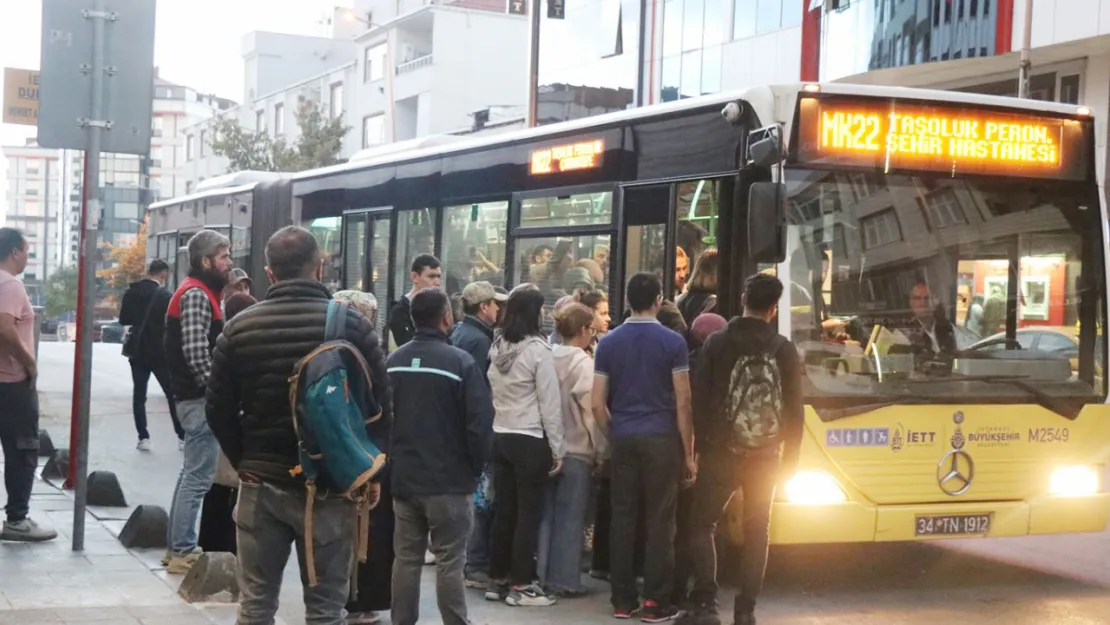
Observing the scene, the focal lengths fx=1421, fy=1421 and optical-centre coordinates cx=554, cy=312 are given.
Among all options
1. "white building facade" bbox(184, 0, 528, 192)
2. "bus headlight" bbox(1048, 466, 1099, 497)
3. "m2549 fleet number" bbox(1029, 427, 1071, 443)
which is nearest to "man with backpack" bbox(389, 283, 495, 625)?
"m2549 fleet number" bbox(1029, 427, 1071, 443)

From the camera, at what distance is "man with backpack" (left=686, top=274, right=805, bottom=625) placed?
7.32 metres

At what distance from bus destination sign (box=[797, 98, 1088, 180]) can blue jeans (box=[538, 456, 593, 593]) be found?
225 cm

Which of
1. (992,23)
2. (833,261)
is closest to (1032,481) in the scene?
(833,261)

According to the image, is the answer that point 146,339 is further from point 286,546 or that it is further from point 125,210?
point 125,210

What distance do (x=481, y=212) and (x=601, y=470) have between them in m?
3.95

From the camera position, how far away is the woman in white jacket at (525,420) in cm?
786

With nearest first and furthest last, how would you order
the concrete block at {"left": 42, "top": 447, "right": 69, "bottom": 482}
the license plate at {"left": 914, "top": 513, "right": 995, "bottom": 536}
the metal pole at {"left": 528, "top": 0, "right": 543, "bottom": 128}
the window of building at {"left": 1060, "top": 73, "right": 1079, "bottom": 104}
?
1. the license plate at {"left": 914, "top": 513, "right": 995, "bottom": 536}
2. the concrete block at {"left": 42, "top": 447, "right": 69, "bottom": 482}
3. the window of building at {"left": 1060, "top": 73, "right": 1079, "bottom": 104}
4. the metal pole at {"left": 528, "top": 0, "right": 543, "bottom": 128}

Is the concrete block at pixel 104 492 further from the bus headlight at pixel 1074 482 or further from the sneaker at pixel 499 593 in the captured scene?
the bus headlight at pixel 1074 482

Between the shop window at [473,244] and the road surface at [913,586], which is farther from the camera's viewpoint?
the shop window at [473,244]

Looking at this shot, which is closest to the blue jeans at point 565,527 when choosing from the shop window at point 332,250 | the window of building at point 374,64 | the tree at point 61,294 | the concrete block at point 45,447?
the concrete block at point 45,447

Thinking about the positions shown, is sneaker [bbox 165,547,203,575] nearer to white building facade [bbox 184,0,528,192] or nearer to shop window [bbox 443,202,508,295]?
shop window [bbox 443,202,508,295]

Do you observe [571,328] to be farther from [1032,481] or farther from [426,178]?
[426,178]

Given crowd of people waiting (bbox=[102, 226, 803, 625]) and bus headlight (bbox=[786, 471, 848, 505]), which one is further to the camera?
bus headlight (bbox=[786, 471, 848, 505])

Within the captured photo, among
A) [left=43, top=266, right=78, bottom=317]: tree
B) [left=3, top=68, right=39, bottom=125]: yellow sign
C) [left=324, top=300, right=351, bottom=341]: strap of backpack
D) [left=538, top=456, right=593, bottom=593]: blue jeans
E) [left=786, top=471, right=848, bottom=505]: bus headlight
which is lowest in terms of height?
[left=43, top=266, right=78, bottom=317]: tree
